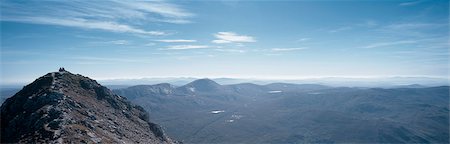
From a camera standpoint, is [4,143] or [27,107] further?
[27,107]

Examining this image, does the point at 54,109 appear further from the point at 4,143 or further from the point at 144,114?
the point at 144,114

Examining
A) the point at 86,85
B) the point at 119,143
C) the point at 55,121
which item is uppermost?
the point at 86,85

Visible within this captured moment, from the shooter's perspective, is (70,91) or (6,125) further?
(70,91)

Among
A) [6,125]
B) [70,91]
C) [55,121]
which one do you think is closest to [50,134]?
[55,121]

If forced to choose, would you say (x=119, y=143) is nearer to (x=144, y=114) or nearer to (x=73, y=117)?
(x=73, y=117)

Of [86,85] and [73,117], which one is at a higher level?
[86,85]

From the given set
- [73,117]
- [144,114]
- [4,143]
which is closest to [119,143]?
[73,117]

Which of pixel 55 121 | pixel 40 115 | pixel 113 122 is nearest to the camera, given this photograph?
pixel 55 121

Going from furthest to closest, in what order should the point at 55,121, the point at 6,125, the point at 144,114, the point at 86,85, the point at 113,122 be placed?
1. the point at 144,114
2. the point at 86,85
3. the point at 113,122
4. the point at 6,125
5. the point at 55,121
